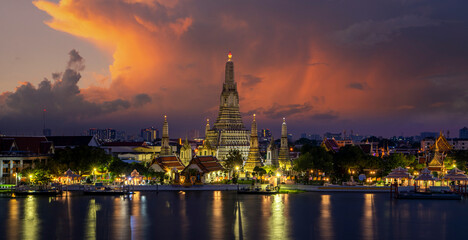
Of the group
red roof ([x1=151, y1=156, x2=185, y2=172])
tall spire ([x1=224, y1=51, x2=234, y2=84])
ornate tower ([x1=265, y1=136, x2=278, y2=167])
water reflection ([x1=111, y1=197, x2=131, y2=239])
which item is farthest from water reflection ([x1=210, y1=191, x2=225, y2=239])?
tall spire ([x1=224, y1=51, x2=234, y2=84])

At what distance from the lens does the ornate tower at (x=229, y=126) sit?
11044cm

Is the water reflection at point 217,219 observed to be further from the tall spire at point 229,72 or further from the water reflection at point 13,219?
the tall spire at point 229,72

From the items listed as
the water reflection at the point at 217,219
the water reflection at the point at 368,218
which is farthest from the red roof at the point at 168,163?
the water reflection at the point at 368,218

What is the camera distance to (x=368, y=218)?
5144 cm

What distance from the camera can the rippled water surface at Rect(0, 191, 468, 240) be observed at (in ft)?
144

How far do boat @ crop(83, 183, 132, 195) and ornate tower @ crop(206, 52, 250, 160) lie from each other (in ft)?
123

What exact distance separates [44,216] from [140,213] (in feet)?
27.9

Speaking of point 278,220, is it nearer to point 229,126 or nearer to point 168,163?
point 168,163

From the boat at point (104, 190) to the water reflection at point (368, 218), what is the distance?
2838 cm

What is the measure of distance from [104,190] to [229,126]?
4414 centimetres

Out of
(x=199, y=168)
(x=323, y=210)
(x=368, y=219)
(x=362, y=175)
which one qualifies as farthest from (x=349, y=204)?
(x=199, y=168)

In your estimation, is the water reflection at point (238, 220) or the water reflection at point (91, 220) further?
the water reflection at point (91, 220)

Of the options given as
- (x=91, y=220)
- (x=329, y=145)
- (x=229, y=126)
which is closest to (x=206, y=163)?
(x=229, y=126)

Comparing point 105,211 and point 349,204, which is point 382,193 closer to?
point 349,204
